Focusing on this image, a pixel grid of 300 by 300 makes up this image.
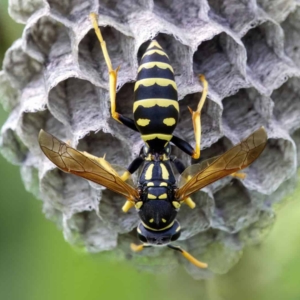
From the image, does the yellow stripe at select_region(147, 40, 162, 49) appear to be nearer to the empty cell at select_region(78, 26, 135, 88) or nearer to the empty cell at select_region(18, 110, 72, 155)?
the empty cell at select_region(78, 26, 135, 88)

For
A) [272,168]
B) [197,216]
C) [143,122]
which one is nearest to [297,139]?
[272,168]

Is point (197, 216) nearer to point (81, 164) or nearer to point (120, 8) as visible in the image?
point (81, 164)

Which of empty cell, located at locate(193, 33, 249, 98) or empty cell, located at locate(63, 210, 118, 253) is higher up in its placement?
empty cell, located at locate(193, 33, 249, 98)

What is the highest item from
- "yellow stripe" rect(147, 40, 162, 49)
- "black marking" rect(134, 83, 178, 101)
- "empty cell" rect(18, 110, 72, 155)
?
"empty cell" rect(18, 110, 72, 155)

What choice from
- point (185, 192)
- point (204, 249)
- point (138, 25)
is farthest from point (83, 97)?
point (204, 249)

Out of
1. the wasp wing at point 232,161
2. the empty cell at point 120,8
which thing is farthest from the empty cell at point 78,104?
the wasp wing at point 232,161

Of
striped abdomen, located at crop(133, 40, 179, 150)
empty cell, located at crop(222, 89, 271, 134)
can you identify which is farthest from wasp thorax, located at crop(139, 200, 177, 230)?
empty cell, located at crop(222, 89, 271, 134)
